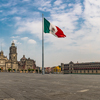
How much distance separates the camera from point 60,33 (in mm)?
26578

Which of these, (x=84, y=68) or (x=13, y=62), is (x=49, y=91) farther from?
(x=84, y=68)

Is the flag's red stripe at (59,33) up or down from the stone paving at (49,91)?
up

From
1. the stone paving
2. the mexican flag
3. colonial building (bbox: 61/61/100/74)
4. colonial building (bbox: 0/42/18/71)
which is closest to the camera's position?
the stone paving

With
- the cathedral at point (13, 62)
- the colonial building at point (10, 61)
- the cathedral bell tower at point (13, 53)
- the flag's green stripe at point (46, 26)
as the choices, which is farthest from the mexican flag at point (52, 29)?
the cathedral bell tower at point (13, 53)

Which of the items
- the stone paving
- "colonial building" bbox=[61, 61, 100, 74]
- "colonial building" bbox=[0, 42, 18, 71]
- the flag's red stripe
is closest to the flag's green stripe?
the flag's red stripe

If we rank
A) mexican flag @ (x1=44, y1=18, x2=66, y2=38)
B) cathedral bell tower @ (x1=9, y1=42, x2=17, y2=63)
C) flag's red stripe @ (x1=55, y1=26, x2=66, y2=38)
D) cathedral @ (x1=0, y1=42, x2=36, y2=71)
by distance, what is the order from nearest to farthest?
mexican flag @ (x1=44, y1=18, x2=66, y2=38)
flag's red stripe @ (x1=55, y1=26, x2=66, y2=38)
cathedral @ (x1=0, y1=42, x2=36, y2=71)
cathedral bell tower @ (x1=9, y1=42, x2=17, y2=63)

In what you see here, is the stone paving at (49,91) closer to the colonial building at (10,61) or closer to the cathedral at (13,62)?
the cathedral at (13,62)

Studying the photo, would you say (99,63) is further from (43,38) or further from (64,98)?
(64,98)

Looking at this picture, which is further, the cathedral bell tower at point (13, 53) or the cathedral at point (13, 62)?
the cathedral bell tower at point (13, 53)

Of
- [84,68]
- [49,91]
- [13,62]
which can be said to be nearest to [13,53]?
[13,62]

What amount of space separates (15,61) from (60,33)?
112917mm

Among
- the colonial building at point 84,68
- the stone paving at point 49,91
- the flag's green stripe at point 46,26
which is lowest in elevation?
the colonial building at point 84,68

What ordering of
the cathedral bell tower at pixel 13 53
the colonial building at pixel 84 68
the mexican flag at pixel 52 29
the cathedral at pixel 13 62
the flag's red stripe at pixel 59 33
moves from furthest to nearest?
the colonial building at pixel 84 68
the cathedral bell tower at pixel 13 53
the cathedral at pixel 13 62
the flag's red stripe at pixel 59 33
the mexican flag at pixel 52 29

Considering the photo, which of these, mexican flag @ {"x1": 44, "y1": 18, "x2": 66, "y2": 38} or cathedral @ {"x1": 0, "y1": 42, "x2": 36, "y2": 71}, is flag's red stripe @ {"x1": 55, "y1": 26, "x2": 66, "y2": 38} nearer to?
mexican flag @ {"x1": 44, "y1": 18, "x2": 66, "y2": 38}
